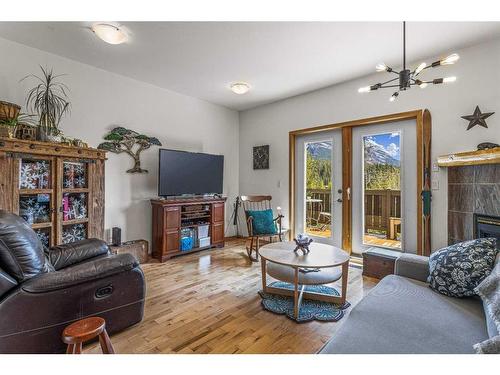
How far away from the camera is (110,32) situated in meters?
→ 2.31

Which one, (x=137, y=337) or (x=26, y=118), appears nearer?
(x=137, y=337)

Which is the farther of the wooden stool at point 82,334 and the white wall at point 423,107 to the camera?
the white wall at point 423,107

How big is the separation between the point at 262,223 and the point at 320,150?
1538 mm

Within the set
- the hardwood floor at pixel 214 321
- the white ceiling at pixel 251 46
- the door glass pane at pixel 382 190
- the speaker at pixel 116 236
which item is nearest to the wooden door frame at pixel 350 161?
the door glass pane at pixel 382 190

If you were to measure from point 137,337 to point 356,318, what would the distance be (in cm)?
150

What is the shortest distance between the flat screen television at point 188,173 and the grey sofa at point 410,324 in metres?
2.92

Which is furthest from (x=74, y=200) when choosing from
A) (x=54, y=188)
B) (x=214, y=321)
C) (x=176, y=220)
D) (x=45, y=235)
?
(x=214, y=321)

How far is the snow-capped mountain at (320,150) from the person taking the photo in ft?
13.0

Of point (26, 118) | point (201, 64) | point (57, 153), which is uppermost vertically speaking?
point (201, 64)

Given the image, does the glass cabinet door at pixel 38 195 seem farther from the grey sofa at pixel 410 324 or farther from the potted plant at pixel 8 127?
the grey sofa at pixel 410 324

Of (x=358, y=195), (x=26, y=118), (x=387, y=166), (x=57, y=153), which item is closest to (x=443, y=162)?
(x=387, y=166)

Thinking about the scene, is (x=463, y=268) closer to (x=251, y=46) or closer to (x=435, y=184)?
(x=435, y=184)
